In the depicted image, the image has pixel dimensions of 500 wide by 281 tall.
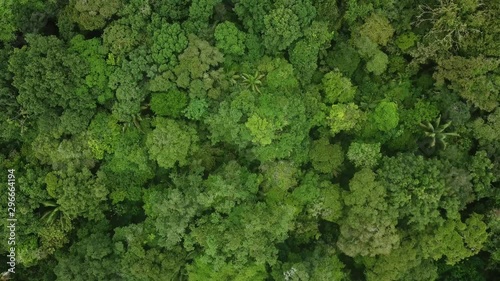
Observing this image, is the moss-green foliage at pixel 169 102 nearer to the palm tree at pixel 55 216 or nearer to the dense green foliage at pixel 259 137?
the dense green foliage at pixel 259 137

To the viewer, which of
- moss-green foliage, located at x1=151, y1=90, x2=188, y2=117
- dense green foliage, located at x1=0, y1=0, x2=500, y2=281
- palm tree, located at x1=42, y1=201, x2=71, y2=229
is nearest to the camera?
dense green foliage, located at x1=0, y1=0, x2=500, y2=281

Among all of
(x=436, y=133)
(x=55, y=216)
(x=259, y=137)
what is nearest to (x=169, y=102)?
(x=259, y=137)

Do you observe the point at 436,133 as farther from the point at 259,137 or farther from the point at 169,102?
the point at 169,102

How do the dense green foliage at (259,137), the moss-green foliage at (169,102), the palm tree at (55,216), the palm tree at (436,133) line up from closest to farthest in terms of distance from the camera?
1. the dense green foliage at (259,137)
2. the palm tree at (436,133)
3. the moss-green foliage at (169,102)
4. the palm tree at (55,216)

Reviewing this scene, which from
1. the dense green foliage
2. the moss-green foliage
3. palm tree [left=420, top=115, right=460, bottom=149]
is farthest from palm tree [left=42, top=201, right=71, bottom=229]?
palm tree [left=420, top=115, right=460, bottom=149]

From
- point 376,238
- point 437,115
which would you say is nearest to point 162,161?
point 376,238

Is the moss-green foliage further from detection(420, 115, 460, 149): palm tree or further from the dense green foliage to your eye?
detection(420, 115, 460, 149): palm tree

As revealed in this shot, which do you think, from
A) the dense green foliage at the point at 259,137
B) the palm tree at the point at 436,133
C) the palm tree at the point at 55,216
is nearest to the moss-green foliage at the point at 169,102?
the dense green foliage at the point at 259,137
